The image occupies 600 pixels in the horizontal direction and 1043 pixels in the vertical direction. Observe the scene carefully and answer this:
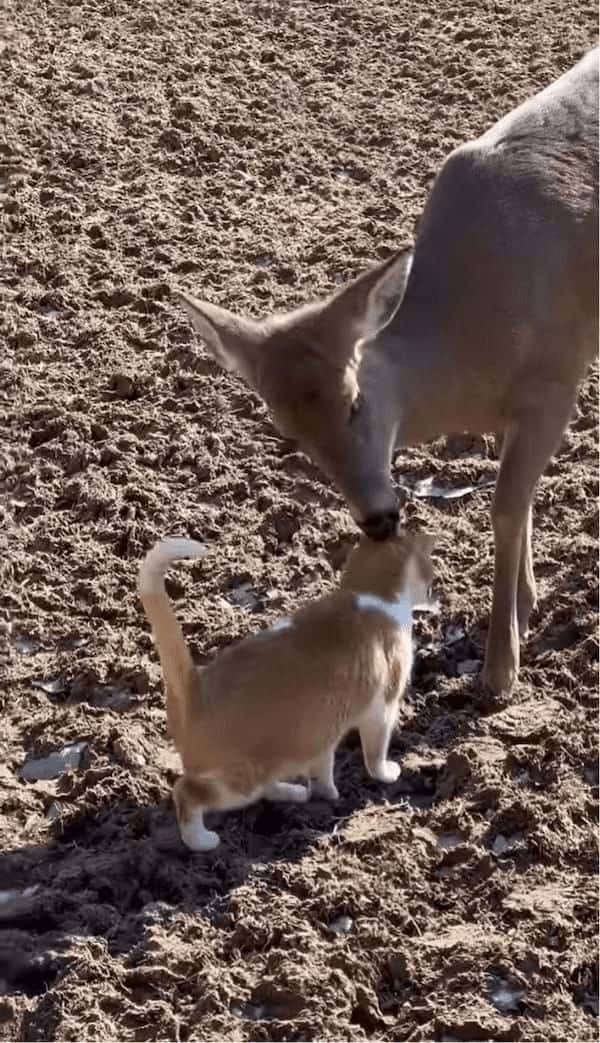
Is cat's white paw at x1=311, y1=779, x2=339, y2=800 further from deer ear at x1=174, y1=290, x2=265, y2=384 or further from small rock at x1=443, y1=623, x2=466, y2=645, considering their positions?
deer ear at x1=174, y1=290, x2=265, y2=384

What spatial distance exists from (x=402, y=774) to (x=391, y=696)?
0.26 meters

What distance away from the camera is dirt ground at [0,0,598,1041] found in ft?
12.0

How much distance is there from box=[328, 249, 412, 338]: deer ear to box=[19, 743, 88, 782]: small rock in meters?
1.38

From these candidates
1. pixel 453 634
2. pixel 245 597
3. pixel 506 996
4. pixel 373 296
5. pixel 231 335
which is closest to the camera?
pixel 506 996

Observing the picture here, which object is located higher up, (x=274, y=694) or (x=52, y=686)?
(x=274, y=694)

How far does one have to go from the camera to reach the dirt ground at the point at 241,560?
3.65 m

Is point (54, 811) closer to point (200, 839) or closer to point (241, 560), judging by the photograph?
point (200, 839)

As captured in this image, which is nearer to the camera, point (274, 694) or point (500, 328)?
point (274, 694)

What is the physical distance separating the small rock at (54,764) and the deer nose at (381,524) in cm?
99

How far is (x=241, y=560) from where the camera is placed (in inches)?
197

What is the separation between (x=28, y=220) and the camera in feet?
22.6

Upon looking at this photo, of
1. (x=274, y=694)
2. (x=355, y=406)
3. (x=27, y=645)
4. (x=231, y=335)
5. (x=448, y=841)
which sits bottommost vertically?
(x=27, y=645)

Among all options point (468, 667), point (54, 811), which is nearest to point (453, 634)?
point (468, 667)

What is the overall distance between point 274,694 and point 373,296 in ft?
3.50
